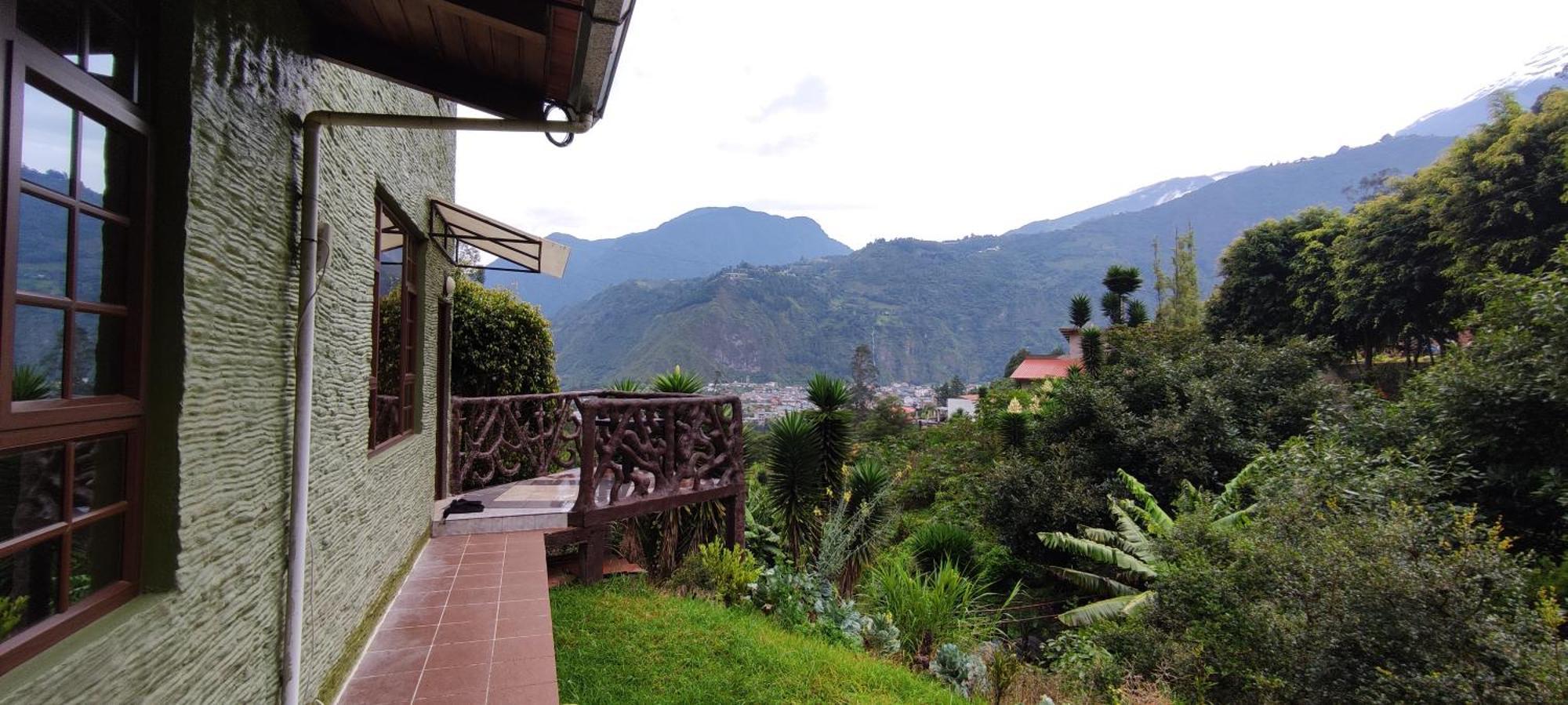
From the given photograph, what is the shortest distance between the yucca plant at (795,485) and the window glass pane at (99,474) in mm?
8026

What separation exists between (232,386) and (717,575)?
16.2ft

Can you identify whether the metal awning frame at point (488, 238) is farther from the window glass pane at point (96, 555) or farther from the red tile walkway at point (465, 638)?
the window glass pane at point (96, 555)

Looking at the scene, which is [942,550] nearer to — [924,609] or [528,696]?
[924,609]

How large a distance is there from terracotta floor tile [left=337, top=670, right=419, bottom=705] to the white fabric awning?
3740mm

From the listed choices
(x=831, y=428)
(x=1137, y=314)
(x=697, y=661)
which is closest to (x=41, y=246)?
(x=697, y=661)

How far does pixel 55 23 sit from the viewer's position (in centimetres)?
152

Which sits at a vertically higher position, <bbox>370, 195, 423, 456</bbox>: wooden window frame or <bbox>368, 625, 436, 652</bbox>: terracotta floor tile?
<bbox>370, 195, 423, 456</bbox>: wooden window frame

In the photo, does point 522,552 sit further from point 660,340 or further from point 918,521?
point 660,340

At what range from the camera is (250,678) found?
241 centimetres

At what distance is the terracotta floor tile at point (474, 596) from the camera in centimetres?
455

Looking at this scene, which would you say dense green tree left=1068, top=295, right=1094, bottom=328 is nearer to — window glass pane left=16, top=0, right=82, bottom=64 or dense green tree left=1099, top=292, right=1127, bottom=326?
dense green tree left=1099, top=292, right=1127, bottom=326

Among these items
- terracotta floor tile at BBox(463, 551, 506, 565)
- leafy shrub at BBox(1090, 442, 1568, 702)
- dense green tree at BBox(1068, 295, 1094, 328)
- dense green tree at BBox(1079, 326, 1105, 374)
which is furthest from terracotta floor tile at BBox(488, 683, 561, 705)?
dense green tree at BBox(1068, 295, 1094, 328)

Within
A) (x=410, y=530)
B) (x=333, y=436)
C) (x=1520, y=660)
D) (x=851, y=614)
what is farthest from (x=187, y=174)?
(x=1520, y=660)

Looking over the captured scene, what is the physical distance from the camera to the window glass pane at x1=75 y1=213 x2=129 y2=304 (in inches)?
64.7
